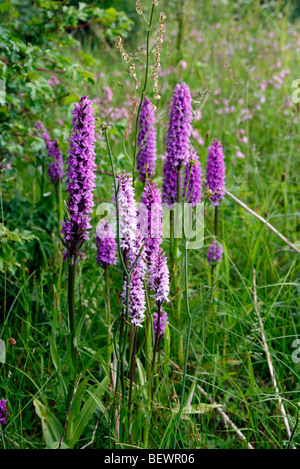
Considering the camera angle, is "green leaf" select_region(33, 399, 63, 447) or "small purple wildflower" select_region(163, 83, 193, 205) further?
"small purple wildflower" select_region(163, 83, 193, 205)

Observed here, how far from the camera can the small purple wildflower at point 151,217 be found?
62.2 inches

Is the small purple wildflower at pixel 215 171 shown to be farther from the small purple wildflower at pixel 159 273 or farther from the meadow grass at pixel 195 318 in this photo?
the small purple wildflower at pixel 159 273

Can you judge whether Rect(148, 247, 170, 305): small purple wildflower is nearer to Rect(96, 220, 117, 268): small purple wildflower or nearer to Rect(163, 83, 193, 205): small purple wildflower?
Rect(96, 220, 117, 268): small purple wildflower

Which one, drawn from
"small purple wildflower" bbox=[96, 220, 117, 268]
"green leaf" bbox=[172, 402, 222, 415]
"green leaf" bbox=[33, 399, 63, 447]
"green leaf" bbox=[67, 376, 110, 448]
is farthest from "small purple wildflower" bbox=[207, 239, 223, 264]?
"green leaf" bbox=[33, 399, 63, 447]

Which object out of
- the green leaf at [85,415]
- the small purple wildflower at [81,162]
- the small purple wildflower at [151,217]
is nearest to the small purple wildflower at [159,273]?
the small purple wildflower at [151,217]

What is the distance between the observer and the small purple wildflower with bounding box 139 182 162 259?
1581 millimetres

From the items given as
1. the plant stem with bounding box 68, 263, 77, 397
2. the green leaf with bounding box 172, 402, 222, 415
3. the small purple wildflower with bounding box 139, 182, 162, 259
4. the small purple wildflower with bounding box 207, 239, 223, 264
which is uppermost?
the small purple wildflower with bounding box 139, 182, 162, 259

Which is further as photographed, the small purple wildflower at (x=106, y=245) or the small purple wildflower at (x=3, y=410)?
the small purple wildflower at (x=106, y=245)

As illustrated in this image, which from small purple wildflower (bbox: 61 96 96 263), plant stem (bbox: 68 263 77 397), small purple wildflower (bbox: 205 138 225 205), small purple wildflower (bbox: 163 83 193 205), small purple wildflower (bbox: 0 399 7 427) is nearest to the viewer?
small purple wildflower (bbox: 61 96 96 263)

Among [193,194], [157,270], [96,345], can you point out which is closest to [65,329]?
[96,345]

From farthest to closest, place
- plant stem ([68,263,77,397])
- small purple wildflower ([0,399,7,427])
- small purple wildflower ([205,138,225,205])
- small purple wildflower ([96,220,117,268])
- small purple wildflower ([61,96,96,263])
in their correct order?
1. small purple wildflower ([205,138,225,205])
2. small purple wildflower ([96,220,117,268])
3. small purple wildflower ([0,399,7,427])
4. plant stem ([68,263,77,397])
5. small purple wildflower ([61,96,96,263])

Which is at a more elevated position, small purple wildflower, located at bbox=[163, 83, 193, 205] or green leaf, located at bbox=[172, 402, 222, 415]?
small purple wildflower, located at bbox=[163, 83, 193, 205]

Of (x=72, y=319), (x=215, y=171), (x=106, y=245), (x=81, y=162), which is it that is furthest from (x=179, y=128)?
(x=72, y=319)

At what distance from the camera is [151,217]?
1587 mm
